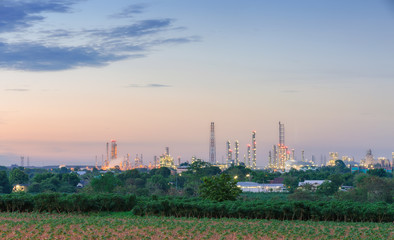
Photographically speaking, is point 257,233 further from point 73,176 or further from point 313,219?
point 73,176

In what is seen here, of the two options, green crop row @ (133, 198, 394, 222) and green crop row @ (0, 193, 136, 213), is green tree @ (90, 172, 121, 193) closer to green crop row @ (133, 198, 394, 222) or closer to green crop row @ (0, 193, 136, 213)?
green crop row @ (0, 193, 136, 213)

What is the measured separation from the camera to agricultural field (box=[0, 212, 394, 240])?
4050 cm

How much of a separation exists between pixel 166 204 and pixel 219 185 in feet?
44.8

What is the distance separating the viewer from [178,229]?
142 feet

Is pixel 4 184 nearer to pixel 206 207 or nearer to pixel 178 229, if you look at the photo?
pixel 206 207

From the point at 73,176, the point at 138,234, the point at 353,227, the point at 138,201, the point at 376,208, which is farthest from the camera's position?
the point at 73,176

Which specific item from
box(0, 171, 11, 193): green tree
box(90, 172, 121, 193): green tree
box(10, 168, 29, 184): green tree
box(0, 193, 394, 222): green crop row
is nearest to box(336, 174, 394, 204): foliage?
box(90, 172, 121, 193): green tree

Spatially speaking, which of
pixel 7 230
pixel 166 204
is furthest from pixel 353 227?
pixel 7 230

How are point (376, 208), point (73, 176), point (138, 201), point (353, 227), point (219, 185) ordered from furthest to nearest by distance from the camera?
1. point (73, 176)
2. point (219, 185)
3. point (138, 201)
4. point (376, 208)
5. point (353, 227)

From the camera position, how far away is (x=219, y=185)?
Answer: 68188 millimetres

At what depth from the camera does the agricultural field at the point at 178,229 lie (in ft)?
133

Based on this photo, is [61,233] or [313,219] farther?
[313,219]

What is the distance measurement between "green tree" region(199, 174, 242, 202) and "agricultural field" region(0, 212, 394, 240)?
18.6 meters

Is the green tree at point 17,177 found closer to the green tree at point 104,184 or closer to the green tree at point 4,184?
the green tree at point 4,184
